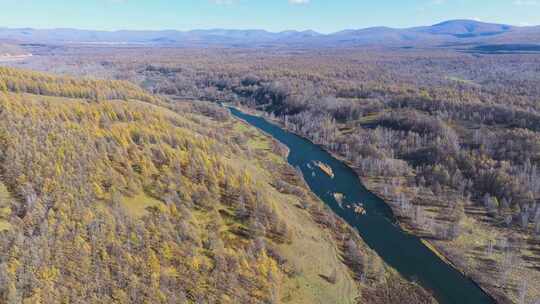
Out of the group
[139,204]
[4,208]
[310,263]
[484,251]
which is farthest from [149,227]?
[484,251]

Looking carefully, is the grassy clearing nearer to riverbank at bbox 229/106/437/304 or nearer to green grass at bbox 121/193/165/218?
riverbank at bbox 229/106/437/304

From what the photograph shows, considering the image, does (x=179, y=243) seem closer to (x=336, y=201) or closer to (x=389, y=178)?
(x=336, y=201)

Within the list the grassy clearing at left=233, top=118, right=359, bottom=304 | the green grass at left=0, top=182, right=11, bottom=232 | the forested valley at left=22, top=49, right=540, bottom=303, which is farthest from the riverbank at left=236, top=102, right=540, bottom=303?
the green grass at left=0, top=182, right=11, bottom=232

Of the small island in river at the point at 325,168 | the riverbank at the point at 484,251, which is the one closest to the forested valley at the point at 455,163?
the riverbank at the point at 484,251

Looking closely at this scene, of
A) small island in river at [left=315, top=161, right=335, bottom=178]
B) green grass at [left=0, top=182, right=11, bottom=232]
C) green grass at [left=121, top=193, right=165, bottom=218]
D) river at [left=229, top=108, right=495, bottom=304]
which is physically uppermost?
green grass at [left=0, top=182, right=11, bottom=232]

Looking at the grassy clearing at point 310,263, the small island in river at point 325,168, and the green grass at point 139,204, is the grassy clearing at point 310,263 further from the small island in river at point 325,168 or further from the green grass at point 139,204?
the small island in river at point 325,168
